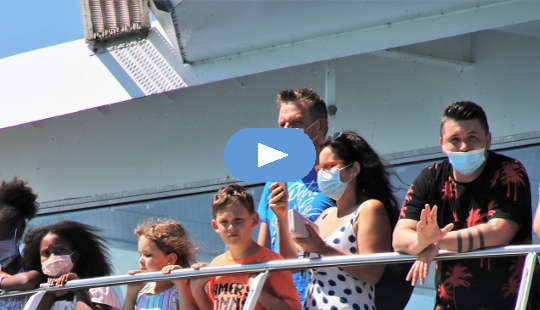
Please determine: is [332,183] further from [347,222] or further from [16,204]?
[16,204]

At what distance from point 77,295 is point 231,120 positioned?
2.86 meters

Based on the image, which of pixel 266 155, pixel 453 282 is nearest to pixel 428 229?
pixel 453 282

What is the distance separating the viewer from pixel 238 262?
152 inches

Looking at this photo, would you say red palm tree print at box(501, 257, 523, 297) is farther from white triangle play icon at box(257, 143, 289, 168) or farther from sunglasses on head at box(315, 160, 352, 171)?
white triangle play icon at box(257, 143, 289, 168)

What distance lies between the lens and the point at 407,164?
621 cm

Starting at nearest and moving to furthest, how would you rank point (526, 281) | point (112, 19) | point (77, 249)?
point (526, 281)
point (77, 249)
point (112, 19)

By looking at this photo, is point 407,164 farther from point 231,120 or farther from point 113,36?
point 113,36

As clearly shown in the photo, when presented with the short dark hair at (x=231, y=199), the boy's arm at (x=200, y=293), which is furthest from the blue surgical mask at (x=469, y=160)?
the boy's arm at (x=200, y=293)

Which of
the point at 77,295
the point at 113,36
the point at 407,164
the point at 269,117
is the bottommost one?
the point at 77,295

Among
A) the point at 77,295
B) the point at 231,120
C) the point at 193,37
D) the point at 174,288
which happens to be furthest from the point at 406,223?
the point at 231,120

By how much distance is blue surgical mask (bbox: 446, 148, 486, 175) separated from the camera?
3.50 meters

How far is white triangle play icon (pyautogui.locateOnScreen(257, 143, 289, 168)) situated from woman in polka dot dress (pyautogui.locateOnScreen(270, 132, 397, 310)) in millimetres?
134

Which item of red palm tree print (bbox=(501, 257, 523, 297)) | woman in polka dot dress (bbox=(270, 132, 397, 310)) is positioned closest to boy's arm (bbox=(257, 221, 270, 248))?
woman in polka dot dress (bbox=(270, 132, 397, 310))
